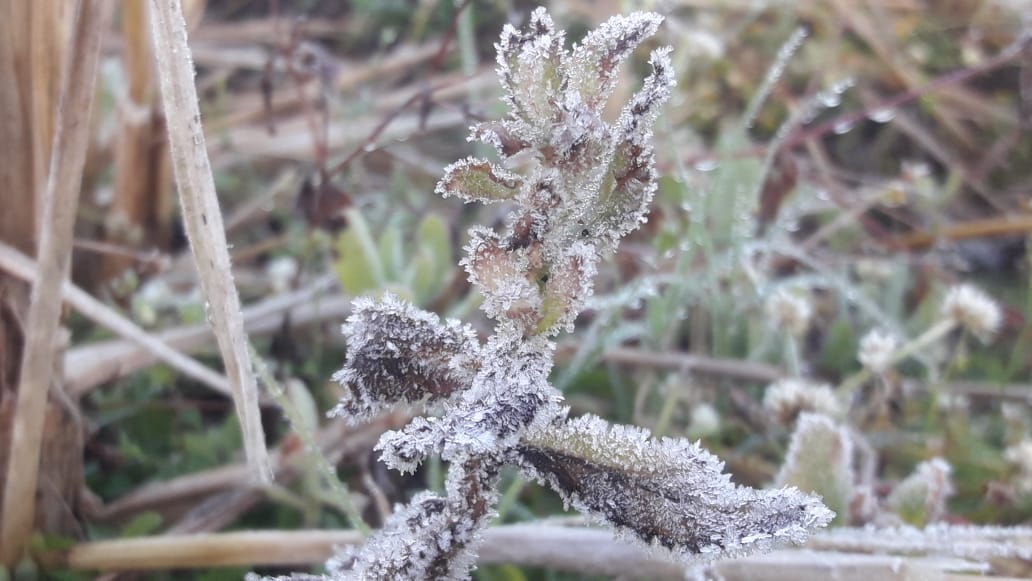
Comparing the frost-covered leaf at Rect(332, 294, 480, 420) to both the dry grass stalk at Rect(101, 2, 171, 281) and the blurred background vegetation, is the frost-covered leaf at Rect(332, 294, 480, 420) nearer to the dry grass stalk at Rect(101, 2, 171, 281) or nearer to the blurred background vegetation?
the blurred background vegetation

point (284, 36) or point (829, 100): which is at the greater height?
point (284, 36)

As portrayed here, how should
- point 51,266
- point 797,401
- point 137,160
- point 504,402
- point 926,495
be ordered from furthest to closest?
point 137,160 → point 797,401 → point 926,495 → point 51,266 → point 504,402

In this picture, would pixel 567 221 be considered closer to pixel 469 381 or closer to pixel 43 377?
pixel 469 381

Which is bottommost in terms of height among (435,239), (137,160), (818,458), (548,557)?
(548,557)

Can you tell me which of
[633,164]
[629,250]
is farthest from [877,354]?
[633,164]

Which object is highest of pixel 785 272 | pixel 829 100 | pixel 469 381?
pixel 829 100

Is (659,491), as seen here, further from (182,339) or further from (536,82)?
(182,339)

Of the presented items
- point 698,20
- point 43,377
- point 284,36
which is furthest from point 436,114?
point 43,377
